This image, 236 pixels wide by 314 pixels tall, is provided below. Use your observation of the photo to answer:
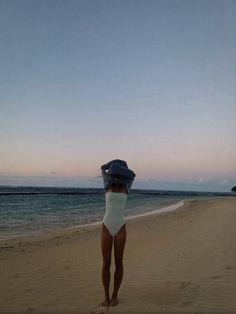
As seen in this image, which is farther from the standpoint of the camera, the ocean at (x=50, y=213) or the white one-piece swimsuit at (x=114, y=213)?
the ocean at (x=50, y=213)

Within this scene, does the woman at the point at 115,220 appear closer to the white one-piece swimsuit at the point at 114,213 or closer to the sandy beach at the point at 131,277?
the white one-piece swimsuit at the point at 114,213

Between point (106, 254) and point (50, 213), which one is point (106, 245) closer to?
point (106, 254)

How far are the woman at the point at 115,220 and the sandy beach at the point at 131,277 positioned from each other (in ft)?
1.44

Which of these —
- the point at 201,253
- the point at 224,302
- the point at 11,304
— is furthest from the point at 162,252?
the point at 11,304

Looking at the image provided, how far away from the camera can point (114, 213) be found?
607cm

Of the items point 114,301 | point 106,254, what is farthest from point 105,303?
point 106,254

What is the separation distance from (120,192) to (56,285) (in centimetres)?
246

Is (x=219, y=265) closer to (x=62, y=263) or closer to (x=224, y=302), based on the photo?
(x=224, y=302)

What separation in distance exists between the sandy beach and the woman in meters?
0.44

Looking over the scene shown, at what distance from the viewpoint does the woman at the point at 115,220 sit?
601 cm

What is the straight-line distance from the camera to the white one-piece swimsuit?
19.7 ft

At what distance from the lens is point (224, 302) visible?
6.12m

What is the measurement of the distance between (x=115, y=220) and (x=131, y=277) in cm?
236

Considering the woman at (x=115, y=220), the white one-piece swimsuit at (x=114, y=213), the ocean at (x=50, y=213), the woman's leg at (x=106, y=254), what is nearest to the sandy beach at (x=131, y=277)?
the woman's leg at (x=106, y=254)
